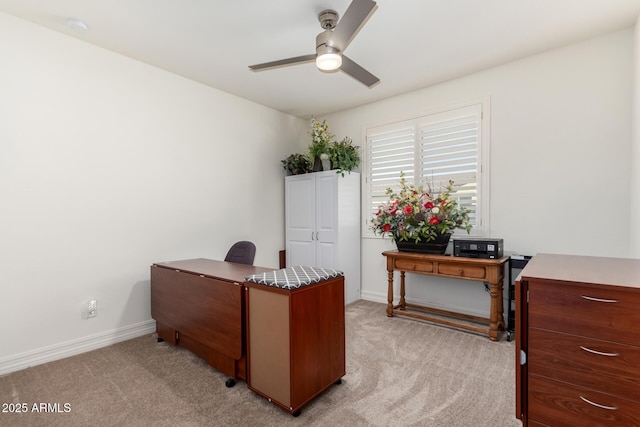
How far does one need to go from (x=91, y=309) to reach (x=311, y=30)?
3047mm

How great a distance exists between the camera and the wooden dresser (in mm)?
1147

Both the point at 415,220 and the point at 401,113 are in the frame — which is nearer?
the point at 415,220

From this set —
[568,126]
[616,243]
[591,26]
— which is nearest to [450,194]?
[568,126]

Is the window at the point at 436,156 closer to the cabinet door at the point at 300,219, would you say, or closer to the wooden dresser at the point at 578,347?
the cabinet door at the point at 300,219

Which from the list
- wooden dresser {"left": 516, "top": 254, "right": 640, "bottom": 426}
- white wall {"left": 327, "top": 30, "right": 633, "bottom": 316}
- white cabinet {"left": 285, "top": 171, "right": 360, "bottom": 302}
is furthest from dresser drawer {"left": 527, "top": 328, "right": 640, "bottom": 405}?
white cabinet {"left": 285, "top": 171, "right": 360, "bottom": 302}

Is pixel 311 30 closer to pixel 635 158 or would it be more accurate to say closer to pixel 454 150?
pixel 454 150

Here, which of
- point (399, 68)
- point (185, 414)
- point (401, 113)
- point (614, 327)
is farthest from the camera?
point (401, 113)

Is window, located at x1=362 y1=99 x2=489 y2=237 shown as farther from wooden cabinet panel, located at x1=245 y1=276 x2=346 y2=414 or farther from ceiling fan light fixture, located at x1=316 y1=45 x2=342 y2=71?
wooden cabinet panel, located at x1=245 y1=276 x2=346 y2=414

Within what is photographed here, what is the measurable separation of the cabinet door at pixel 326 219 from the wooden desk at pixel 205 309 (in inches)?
60.4

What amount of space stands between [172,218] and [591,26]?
13.7 feet

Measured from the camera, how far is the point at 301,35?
8.46 feet

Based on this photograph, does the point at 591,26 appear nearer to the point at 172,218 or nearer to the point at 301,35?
the point at 301,35

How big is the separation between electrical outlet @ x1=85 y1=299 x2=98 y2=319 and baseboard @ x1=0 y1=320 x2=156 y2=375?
188mm

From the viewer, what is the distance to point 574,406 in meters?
1.24
